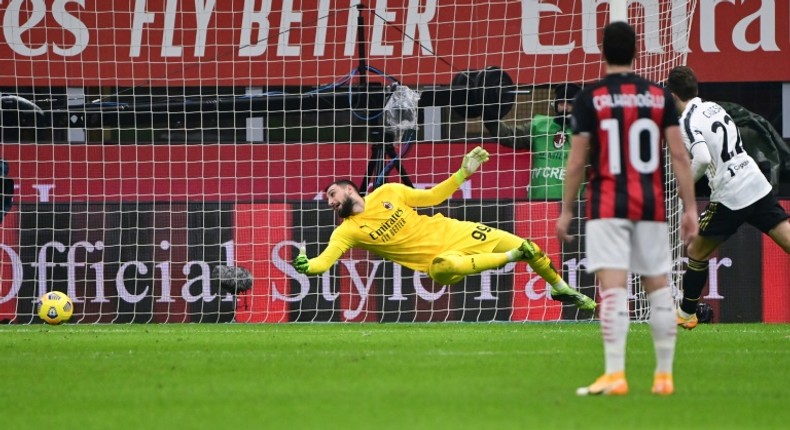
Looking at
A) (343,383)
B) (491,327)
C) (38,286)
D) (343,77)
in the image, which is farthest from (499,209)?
(343,383)

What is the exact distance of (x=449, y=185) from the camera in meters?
12.9

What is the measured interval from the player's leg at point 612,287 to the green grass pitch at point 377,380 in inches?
5.0

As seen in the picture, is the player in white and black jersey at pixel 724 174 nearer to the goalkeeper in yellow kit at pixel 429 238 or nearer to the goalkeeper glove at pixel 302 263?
the goalkeeper in yellow kit at pixel 429 238

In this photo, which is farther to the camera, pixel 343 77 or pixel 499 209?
pixel 343 77

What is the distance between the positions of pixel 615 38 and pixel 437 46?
1103cm

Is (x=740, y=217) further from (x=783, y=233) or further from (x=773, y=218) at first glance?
(x=783, y=233)

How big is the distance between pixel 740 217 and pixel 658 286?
14.7ft

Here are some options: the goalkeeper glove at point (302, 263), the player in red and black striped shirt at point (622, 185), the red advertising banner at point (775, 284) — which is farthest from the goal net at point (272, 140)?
the player in red and black striped shirt at point (622, 185)

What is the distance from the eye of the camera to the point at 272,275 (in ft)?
49.0

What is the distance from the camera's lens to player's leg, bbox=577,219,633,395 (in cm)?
708

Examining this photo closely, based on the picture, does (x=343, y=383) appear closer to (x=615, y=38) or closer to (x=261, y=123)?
(x=615, y=38)

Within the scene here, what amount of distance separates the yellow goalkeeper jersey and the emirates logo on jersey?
8.50 ft

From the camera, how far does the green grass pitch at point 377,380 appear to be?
6.42 m

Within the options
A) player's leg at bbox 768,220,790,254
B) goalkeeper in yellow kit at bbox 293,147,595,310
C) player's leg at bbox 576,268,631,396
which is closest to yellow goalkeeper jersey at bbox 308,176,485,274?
goalkeeper in yellow kit at bbox 293,147,595,310
